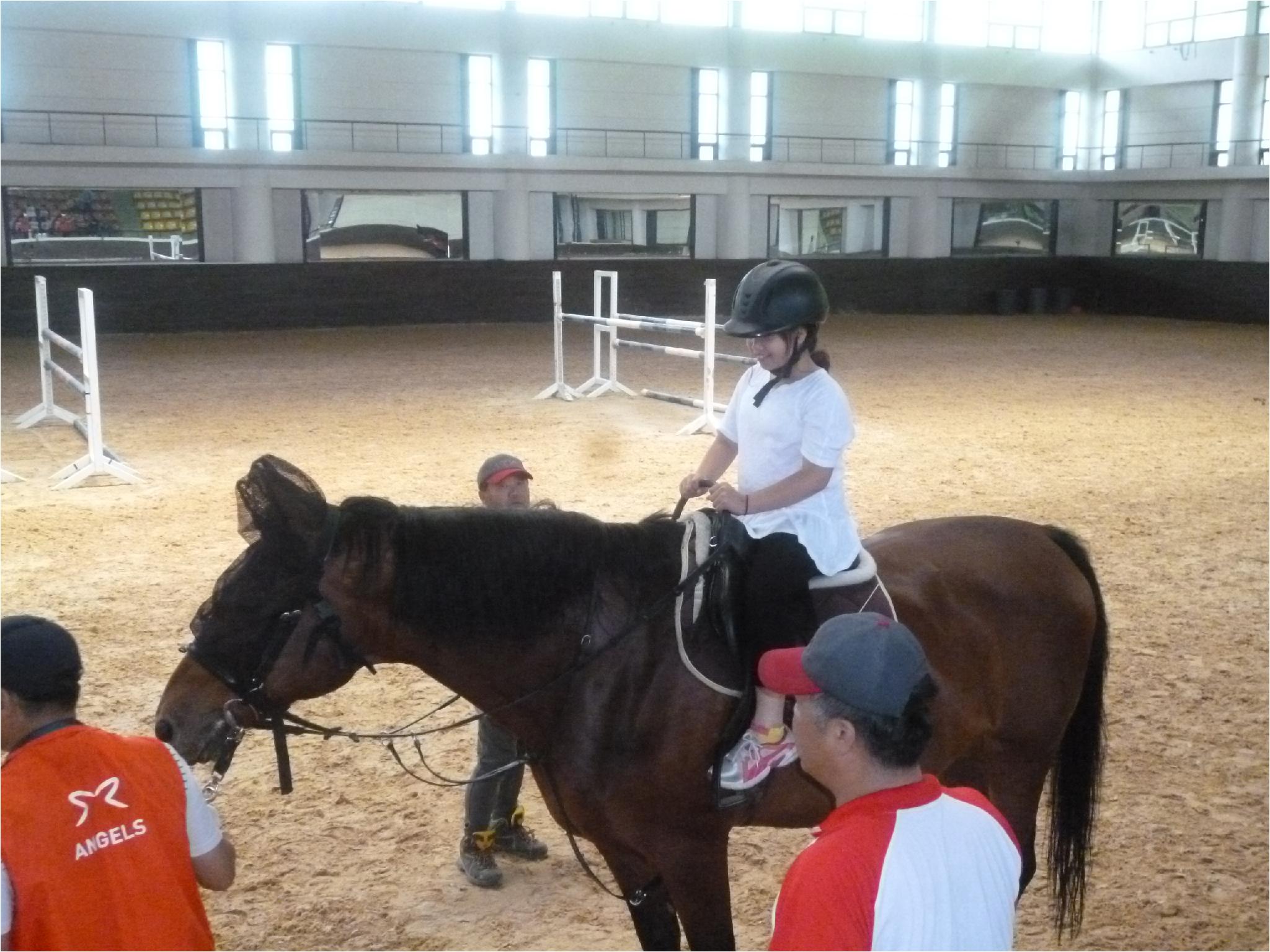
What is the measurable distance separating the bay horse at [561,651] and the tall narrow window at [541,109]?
21.6m

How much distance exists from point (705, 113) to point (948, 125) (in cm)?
618

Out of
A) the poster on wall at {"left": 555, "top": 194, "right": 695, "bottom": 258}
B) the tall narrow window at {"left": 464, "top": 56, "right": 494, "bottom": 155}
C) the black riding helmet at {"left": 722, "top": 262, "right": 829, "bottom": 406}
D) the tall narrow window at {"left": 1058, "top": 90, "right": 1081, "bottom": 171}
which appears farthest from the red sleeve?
the tall narrow window at {"left": 1058, "top": 90, "right": 1081, "bottom": 171}

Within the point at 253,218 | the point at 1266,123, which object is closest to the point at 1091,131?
the point at 1266,123

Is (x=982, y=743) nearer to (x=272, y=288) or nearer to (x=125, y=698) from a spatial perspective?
(x=125, y=698)

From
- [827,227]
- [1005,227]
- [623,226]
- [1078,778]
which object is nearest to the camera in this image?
[1078,778]

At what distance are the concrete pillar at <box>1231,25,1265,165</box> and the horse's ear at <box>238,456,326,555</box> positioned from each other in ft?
88.4

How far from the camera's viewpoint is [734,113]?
Answer: 24.7 metres

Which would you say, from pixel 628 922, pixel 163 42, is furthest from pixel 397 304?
pixel 628 922

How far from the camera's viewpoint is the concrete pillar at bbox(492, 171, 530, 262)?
2275 centimetres

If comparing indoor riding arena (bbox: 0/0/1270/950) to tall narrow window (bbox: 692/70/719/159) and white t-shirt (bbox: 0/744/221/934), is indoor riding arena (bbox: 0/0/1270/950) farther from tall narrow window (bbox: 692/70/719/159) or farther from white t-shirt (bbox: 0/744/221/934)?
white t-shirt (bbox: 0/744/221/934)

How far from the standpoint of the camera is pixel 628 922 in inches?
128

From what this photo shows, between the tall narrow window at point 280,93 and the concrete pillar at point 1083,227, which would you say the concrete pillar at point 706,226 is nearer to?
the tall narrow window at point 280,93

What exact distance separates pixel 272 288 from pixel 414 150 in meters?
4.19

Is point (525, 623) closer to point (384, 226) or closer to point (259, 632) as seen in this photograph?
point (259, 632)
